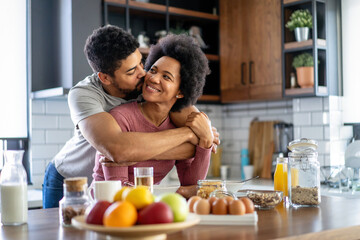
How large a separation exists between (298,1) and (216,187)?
266 centimetres

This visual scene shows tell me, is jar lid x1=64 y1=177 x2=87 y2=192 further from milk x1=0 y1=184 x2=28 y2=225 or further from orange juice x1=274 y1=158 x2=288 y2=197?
orange juice x1=274 y1=158 x2=288 y2=197

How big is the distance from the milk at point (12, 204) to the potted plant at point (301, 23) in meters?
3.03

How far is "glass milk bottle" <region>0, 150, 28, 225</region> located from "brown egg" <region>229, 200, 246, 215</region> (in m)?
0.75

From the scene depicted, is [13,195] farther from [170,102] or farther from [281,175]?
[281,175]

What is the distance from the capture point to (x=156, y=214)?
4.40ft

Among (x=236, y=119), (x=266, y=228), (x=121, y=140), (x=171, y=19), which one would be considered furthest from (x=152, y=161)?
(x=236, y=119)

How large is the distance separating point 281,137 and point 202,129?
246 centimetres

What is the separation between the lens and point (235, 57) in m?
4.89

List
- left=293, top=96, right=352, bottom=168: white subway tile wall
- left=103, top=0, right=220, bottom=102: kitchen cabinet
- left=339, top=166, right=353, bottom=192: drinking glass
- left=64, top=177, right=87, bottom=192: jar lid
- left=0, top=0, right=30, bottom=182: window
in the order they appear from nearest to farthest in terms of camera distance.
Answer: left=64, top=177, right=87, bottom=192: jar lid → left=339, top=166, right=353, bottom=192: drinking glass → left=0, top=0, right=30, bottom=182: window → left=293, top=96, right=352, bottom=168: white subway tile wall → left=103, top=0, right=220, bottom=102: kitchen cabinet

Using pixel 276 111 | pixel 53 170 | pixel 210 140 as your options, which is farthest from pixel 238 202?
pixel 276 111

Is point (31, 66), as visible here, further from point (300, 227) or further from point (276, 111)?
point (300, 227)

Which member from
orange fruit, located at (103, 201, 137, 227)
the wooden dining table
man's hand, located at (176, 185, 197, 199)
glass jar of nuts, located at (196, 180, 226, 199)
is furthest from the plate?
man's hand, located at (176, 185, 197, 199)

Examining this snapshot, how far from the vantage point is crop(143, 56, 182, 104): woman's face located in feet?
7.77

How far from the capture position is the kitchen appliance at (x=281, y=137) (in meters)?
4.68
